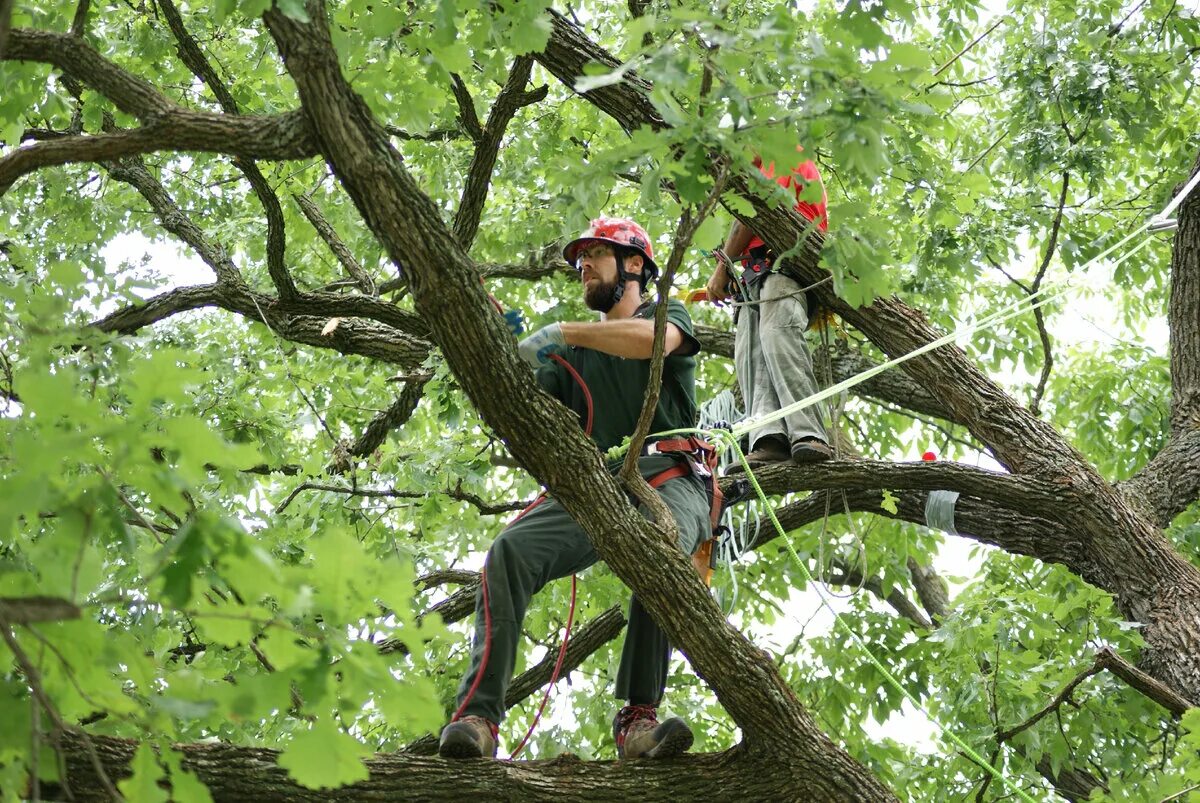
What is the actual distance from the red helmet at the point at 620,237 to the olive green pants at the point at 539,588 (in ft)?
2.68

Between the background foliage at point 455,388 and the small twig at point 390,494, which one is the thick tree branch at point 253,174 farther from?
the small twig at point 390,494

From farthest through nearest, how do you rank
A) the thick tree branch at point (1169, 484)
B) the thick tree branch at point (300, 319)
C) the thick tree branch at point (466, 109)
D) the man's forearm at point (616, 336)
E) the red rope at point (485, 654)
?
the thick tree branch at point (300, 319)
the thick tree branch at point (466, 109)
the thick tree branch at point (1169, 484)
the man's forearm at point (616, 336)
the red rope at point (485, 654)

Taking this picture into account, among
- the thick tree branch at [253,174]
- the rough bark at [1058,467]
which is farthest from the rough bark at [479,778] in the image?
the thick tree branch at [253,174]

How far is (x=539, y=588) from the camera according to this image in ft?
13.5

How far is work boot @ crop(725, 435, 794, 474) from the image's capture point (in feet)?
18.6

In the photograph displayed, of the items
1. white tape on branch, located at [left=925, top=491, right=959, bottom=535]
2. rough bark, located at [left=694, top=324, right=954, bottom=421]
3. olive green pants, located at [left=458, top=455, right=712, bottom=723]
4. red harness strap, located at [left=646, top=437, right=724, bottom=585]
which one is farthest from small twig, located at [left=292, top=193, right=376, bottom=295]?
white tape on branch, located at [left=925, top=491, right=959, bottom=535]

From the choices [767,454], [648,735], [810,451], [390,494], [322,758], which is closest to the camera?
[322,758]

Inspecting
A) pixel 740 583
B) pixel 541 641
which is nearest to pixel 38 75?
pixel 541 641

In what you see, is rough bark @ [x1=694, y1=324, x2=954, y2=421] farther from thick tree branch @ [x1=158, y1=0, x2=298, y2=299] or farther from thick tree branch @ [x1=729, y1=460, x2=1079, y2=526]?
thick tree branch @ [x1=158, y1=0, x2=298, y2=299]

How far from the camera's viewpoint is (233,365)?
21.7 ft

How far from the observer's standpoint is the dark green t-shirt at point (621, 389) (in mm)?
4457

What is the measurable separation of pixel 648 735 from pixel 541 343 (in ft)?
3.99

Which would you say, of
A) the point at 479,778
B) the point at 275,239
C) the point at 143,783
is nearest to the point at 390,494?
the point at 275,239

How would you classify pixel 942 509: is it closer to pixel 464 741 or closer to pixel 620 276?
pixel 620 276
